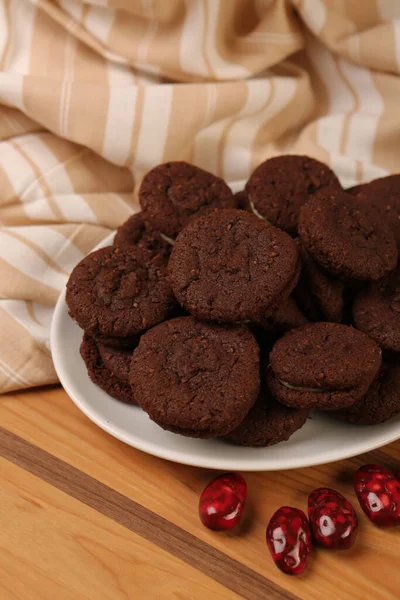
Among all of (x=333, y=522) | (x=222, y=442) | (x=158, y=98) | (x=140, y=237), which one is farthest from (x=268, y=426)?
(x=158, y=98)

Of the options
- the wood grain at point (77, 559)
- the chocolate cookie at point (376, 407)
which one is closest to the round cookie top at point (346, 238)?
the chocolate cookie at point (376, 407)

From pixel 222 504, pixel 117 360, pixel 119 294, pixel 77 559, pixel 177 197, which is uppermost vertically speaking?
pixel 177 197

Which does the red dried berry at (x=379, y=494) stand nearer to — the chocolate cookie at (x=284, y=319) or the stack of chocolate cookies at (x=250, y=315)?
the stack of chocolate cookies at (x=250, y=315)

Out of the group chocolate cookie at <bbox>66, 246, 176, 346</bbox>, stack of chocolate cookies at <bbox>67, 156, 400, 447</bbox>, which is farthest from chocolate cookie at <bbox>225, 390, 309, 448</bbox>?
chocolate cookie at <bbox>66, 246, 176, 346</bbox>

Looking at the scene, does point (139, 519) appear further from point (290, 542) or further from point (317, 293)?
point (317, 293)

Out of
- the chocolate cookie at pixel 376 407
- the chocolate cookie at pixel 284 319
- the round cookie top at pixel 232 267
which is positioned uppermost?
the round cookie top at pixel 232 267

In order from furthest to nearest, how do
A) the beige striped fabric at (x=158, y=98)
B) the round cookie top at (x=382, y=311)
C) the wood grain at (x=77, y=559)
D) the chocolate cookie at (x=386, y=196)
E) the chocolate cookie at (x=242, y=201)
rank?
the beige striped fabric at (x=158, y=98)
the chocolate cookie at (x=242, y=201)
the chocolate cookie at (x=386, y=196)
the round cookie top at (x=382, y=311)
the wood grain at (x=77, y=559)
